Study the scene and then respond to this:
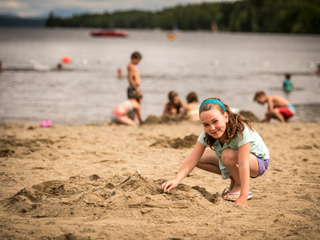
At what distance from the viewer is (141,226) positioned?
10.9 ft

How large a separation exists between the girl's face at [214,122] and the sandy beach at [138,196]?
694 millimetres

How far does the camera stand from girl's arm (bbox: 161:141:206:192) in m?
3.97

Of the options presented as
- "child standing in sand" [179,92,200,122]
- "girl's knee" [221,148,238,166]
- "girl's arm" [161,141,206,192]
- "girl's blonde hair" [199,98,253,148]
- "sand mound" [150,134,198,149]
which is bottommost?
"sand mound" [150,134,198,149]

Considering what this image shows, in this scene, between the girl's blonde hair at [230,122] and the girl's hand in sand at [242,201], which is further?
the girl's hand in sand at [242,201]

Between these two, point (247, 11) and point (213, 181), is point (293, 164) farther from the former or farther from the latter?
point (247, 11)

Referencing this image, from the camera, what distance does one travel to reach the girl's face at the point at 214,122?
3666 millimetres

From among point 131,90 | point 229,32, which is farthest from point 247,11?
point 131,90

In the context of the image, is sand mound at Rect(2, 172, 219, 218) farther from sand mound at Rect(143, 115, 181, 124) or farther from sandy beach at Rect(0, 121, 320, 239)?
sand mound at Rect(143, 115, 181, 124)

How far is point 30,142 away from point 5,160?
1.37 meters

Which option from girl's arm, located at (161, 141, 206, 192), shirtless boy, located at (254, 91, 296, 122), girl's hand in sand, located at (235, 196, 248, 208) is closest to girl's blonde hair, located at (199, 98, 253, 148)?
girl's arm, located at (161, 141, 206, 192)

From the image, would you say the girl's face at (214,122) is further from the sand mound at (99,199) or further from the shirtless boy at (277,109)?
the shirtless boy at (277,109)

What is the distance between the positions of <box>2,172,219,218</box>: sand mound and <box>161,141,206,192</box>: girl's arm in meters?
0.08

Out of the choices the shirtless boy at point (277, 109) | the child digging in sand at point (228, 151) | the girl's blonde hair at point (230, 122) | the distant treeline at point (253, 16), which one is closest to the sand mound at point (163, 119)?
the shirtless boy at point (277, 109)

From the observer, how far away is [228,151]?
13.0 feet
